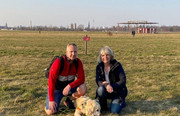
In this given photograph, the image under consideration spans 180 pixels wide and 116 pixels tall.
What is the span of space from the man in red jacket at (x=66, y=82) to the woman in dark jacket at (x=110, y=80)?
37 cm

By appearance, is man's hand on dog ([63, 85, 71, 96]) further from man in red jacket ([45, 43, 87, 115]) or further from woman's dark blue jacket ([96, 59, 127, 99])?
woman's dark blue jacket ([96, 59, 127, 99])

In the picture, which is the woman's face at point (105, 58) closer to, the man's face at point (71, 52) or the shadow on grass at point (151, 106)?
the man's face at point (71, 52)

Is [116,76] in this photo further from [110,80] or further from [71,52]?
[71,52]

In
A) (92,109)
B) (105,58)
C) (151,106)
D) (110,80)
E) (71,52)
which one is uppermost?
(71,52)

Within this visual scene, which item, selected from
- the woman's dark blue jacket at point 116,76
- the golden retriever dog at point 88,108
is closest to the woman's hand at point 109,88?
the woman's dark blue jacket at point 116,76

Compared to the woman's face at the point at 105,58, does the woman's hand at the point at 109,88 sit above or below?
below

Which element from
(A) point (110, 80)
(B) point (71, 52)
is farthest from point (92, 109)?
(B) point (71, 52)

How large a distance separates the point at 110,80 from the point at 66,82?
35.4 inches

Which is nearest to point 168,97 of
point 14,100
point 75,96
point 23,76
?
point 75,96

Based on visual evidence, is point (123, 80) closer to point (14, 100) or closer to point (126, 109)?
point (126, 109)

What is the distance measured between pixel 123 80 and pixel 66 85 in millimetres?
1176

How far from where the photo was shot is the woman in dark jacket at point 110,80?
3.81 metres

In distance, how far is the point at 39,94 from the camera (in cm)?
495

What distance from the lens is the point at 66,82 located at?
4.04m
